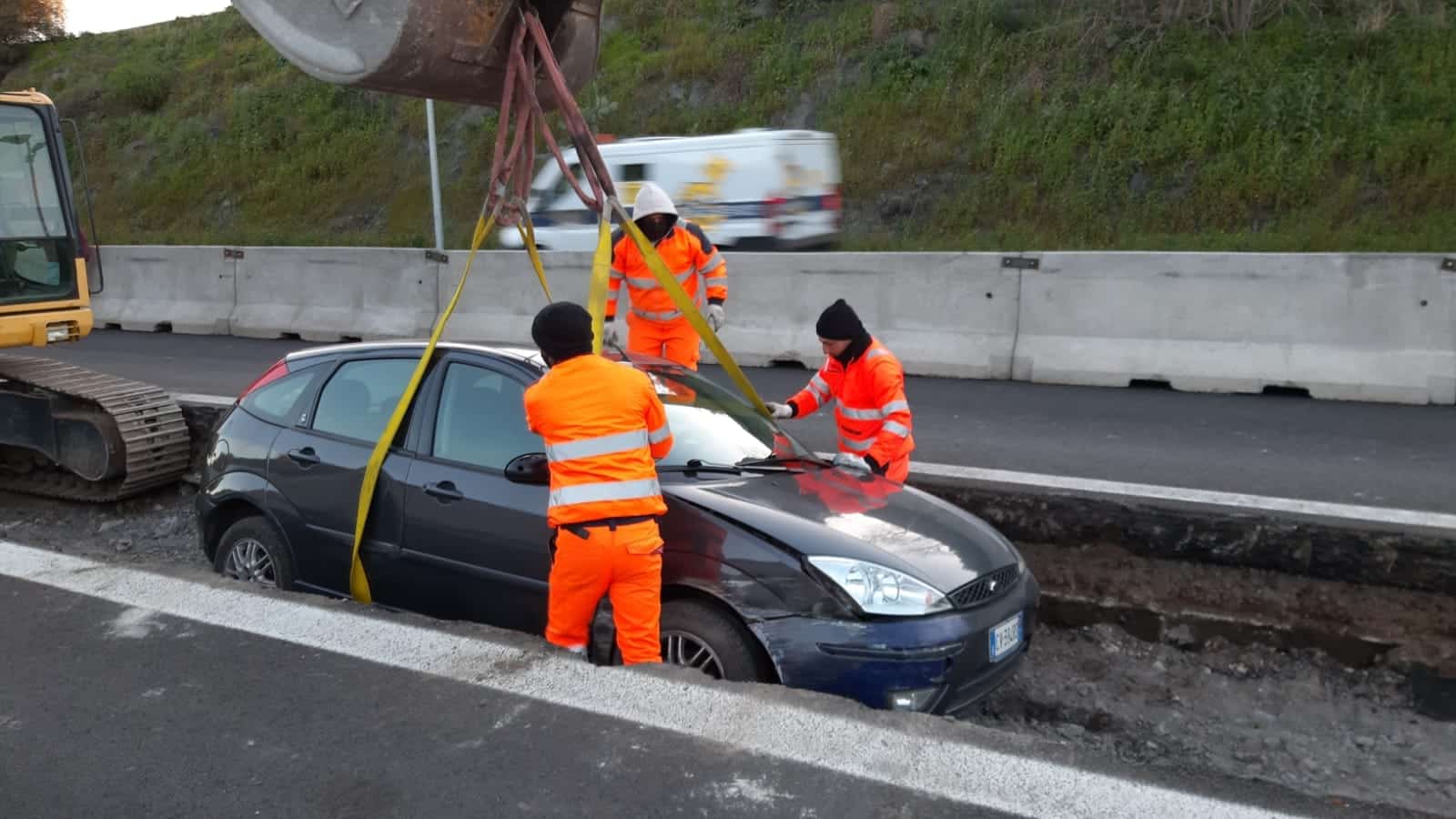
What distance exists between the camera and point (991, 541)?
4832mm

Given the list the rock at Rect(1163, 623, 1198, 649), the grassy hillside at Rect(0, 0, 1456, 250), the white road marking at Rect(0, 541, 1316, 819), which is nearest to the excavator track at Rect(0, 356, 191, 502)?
the white road marking at Rect(0, 541, 1316, 819)

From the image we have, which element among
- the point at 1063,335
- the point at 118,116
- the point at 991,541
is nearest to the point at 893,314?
the point at 1063,335

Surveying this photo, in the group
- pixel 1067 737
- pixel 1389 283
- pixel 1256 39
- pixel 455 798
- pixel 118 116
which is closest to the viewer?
pixel 455 798

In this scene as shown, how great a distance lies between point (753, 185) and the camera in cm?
1823

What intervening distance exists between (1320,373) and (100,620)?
30.5 feet

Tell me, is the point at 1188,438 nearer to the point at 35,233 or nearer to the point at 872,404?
the point at 872,404

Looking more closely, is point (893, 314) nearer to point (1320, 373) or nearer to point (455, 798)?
Answer: point (1320, 373)

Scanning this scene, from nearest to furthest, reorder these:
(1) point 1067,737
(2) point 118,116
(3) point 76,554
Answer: (1) point 1067,737 → (3) point 76,554 → (2) point 118,116

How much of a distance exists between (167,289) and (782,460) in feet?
48.8

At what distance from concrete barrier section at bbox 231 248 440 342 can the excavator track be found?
613 centimetres

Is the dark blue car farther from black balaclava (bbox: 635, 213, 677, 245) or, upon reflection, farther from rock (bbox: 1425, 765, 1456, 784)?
black balaclava (bbox: 635, 213, 677, 245)

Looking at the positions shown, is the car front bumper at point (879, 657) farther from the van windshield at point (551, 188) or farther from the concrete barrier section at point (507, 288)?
the van windshield at point (551, 188)

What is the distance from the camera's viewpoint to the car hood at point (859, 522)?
4332mm

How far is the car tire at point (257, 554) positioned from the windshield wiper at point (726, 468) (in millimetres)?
2120
